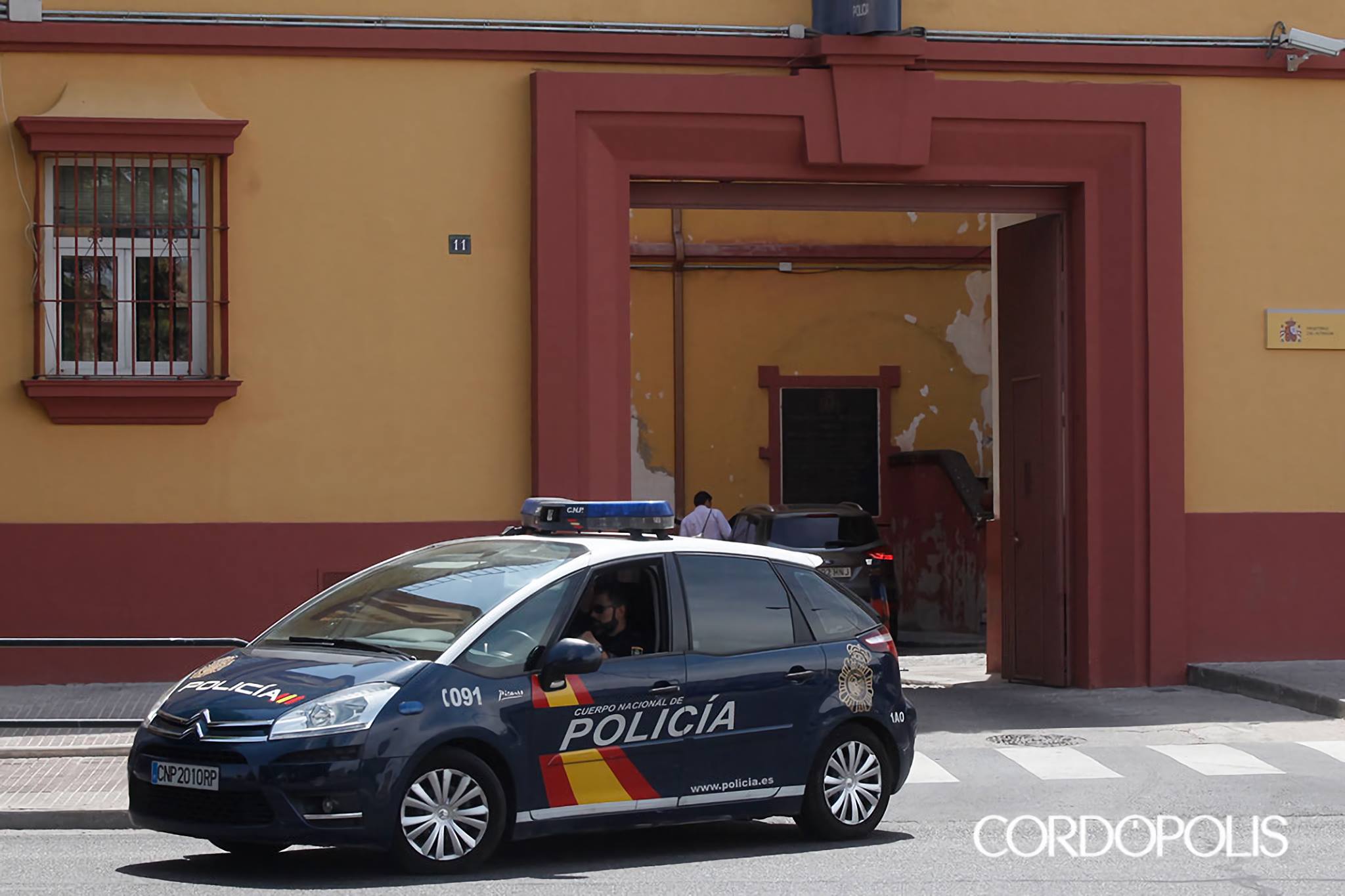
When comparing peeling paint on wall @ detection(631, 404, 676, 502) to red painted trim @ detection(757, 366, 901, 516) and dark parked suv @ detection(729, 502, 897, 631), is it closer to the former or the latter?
red painted trim @ detection(757, 366, 901, 516)

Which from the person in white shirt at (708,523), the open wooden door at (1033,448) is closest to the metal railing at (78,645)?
the open wooden door at (1033,448)

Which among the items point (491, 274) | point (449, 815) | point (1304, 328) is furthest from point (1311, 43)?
point (449, 815)

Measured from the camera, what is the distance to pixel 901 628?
25.5m

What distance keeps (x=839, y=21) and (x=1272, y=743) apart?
21.8 feet

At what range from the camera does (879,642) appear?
30.6 feet

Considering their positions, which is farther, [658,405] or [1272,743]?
[658,405]

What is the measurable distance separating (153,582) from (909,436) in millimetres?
13631

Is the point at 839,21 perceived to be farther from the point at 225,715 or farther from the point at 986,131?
the point at 225,715

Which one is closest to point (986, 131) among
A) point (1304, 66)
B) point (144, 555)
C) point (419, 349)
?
point (1304, 66)

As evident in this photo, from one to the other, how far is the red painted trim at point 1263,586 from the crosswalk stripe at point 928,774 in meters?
4.80

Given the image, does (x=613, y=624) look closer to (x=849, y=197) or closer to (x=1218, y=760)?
(x=1218, y=760)

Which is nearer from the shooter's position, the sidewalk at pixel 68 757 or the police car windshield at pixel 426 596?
the police car windshield at pixel 426 596

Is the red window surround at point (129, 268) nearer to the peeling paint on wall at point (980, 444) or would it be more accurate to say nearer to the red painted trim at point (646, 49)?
the red painted trim at point (646, 49)

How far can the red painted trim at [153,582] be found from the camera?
14.1 meters
